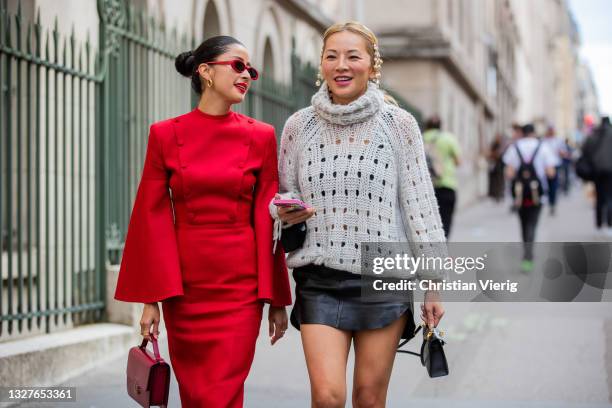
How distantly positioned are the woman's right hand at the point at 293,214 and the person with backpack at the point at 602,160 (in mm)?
11979

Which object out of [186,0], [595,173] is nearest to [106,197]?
[186,0]

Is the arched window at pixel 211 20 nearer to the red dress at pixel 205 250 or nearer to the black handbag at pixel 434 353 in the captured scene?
the red dress at pixel 205 250

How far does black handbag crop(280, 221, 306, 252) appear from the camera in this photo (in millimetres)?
3963

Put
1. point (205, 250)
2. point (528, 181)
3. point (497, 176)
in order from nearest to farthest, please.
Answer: point (205, 250) < point (528, 181) < point (497, 176)

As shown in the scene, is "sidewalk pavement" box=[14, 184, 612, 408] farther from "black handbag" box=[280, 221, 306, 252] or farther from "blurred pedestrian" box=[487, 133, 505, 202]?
"blurred pedestrian" box=[487, 133, 505, 202]

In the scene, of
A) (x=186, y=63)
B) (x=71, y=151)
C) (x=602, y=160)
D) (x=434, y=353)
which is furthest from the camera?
(x=602, y=160)

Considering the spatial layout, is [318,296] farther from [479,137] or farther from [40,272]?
[479,137]

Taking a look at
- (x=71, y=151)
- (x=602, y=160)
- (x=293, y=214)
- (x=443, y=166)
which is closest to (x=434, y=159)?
(x=443, y=166)

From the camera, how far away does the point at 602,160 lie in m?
15.1

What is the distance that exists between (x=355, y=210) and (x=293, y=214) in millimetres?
242

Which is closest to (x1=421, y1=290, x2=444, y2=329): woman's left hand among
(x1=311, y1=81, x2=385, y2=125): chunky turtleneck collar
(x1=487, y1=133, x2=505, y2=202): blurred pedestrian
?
(x1=311, y1=81, x2=385, y2=125): chunky turtleneck collar

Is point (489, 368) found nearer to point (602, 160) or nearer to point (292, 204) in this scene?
point (292, 204)

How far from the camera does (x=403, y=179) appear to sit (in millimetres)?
3994

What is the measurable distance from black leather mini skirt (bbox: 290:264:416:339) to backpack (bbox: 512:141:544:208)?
26.0ft
